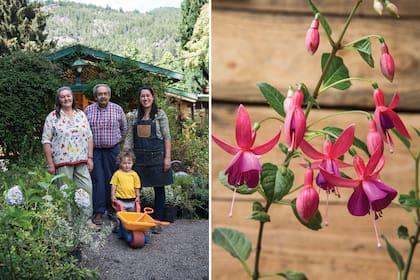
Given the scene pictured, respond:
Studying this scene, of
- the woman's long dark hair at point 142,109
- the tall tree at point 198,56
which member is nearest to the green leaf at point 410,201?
the tall tree at point 198,56

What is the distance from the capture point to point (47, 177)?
1.24 m

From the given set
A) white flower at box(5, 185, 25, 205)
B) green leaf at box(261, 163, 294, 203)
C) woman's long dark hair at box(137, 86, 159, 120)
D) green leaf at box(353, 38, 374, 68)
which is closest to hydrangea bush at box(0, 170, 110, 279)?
white flower at box(5, 185, 25, 205)

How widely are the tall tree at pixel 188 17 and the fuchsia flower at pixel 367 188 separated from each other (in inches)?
26.9

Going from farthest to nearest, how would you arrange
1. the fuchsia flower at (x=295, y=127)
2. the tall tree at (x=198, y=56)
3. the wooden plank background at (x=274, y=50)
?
the tall tree at (x=198, y=56) < the wooden plank background at (x=274, y=50) < the fuchsia flower at (x=295, y=127)

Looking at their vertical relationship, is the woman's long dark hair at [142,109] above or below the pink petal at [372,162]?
above

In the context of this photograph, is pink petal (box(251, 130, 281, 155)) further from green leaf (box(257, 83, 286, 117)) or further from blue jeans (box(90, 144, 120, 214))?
blue jeans (box(90, 144, 120, 214))

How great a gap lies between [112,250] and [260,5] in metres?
0.71

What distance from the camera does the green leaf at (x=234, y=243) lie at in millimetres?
724

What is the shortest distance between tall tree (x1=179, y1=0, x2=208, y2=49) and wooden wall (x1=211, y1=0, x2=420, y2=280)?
0.63 feet

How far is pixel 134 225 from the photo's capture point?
1.27 meters

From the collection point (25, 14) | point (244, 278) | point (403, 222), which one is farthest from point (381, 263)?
point (25, 14)

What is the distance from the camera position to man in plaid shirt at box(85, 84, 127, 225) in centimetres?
126

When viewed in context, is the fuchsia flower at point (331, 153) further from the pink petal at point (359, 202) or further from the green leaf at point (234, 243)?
the green leaf at point (234, 243)

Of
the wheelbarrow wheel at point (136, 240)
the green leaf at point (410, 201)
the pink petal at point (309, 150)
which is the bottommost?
the wheelbarrow wheel at point (136, 240)
